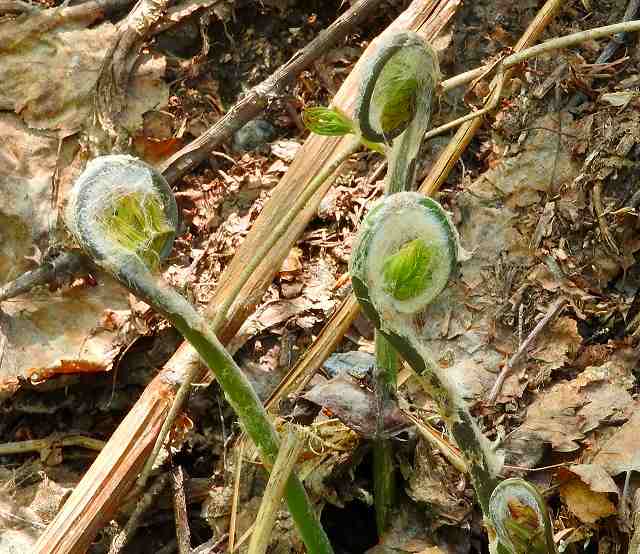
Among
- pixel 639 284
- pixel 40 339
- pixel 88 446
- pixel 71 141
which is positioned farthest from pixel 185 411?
pixel 639 284

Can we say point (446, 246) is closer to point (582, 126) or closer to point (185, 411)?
point (185, 411)

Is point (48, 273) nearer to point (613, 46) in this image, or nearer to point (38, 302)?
point (38, 302)

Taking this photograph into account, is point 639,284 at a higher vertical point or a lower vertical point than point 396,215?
lower

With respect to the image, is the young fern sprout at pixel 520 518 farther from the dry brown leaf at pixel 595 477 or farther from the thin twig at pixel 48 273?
the thin twig at pixel 48 273

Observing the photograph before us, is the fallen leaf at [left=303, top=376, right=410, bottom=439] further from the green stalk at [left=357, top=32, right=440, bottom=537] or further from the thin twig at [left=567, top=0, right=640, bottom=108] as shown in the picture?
the thin twig at [left=567, top=0, right=640, bottom=108]

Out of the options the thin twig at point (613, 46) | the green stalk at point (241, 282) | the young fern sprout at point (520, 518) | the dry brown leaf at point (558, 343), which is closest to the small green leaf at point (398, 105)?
the green stalk at point (241, 282)

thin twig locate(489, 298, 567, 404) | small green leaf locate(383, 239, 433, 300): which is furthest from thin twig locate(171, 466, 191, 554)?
small green leaf locate(383, 239, 433, 300)
